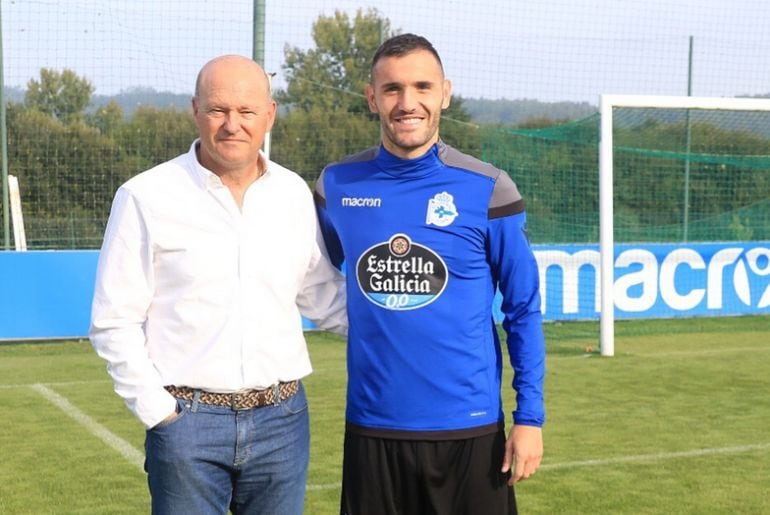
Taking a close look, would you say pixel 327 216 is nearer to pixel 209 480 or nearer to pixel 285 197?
pixel 285 197

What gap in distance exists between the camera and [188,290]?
312cm

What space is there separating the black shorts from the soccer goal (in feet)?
37.7

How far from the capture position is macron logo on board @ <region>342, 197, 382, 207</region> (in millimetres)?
3410

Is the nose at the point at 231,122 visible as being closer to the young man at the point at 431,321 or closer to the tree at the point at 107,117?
the young man at the point at 431,321

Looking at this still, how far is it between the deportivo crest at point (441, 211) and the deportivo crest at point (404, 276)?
0.27ft

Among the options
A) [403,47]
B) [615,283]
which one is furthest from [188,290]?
[615,283]

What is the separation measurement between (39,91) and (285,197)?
10939mm

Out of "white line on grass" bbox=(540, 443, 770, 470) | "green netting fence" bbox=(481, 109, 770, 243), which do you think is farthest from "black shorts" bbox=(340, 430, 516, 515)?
"green netting fence" bbox=(481, 109, 770, 243)

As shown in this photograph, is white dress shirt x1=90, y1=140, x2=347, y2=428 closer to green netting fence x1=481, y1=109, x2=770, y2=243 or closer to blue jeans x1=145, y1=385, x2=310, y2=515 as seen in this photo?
blue jeans x1=145, y1=385, x2=310, y2=515

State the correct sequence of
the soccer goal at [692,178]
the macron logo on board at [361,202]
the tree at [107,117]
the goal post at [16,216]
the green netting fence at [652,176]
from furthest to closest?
the soccer goal at [692,178] → the green netting fence at [652,176] → the tree at [107,117] → the goal post at [16,216] → the macron logo on board at [361,202]

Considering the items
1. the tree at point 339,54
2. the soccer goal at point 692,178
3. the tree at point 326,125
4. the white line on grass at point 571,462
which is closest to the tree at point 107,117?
the tree at point 326,125

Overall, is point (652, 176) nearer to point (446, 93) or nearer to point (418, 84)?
point (446, 93)

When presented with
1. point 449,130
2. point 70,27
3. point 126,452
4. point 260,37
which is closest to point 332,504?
point 126,452

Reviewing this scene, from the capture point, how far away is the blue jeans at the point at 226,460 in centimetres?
310
